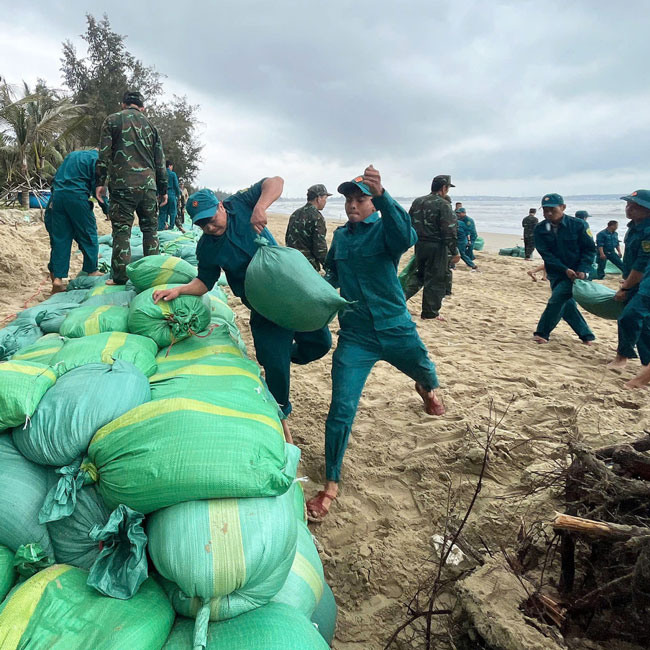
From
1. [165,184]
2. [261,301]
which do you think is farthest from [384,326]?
[165,184]

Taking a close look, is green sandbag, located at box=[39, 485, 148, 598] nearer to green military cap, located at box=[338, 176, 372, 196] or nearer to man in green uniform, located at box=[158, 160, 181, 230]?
green military cap, located at box=[338, 176, 372, 196]

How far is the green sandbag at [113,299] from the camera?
2.98 metres

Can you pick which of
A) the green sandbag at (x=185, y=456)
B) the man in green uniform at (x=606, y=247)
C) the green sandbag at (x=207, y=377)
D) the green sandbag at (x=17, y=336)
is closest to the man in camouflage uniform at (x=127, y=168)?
the green sandbag at (x=17, y=336)

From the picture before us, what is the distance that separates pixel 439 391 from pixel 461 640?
6.78 feet

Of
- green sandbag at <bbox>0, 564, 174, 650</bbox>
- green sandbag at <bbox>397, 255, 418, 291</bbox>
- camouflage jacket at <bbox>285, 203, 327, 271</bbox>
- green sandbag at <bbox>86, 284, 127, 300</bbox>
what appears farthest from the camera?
green sandbag at <bbox>397, 255, 418, 291</bbox>

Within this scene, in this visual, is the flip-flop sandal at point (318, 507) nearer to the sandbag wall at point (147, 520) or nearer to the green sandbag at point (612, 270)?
the sandbag wall at point (147, 520)

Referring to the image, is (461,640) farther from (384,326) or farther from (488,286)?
(488,286)

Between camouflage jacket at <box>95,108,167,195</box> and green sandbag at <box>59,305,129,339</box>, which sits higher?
camouflage jacket at <box>95,108,167,195</box>

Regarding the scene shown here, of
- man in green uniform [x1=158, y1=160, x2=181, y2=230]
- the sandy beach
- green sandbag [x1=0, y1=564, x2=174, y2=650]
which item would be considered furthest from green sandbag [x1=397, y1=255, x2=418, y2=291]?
man in green uniform [x1=158, y1=160, x2=181, y2=230]

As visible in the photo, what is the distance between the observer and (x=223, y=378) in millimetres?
1764

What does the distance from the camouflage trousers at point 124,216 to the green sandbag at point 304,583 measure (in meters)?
2.94

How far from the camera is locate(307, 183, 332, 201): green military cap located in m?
5.32

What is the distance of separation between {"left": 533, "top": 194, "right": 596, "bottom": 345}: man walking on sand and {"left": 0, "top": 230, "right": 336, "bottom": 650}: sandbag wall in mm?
3769

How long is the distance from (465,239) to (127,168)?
7.32m
